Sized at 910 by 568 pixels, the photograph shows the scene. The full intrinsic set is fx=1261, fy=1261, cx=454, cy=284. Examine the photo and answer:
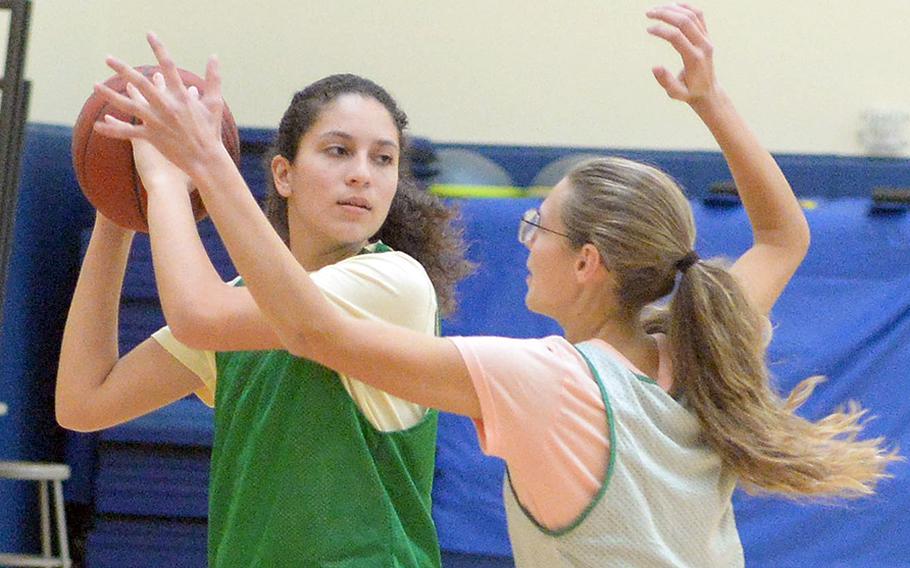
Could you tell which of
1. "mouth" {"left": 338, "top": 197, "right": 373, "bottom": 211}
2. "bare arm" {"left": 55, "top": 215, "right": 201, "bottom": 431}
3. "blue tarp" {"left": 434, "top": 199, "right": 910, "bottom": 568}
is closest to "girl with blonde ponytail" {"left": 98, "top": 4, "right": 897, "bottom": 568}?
"mouth" {"left": 338, "top": 197, "right": 373, "bottom": 211}

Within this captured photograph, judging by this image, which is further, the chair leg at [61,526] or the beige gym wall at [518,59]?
the beige gym wall at [518,59]

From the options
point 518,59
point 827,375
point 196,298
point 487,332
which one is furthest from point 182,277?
point 518,59

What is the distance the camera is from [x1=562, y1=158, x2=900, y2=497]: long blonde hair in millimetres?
1641

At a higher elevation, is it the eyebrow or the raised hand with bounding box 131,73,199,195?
the raised hand with bounding box 131,73,199,195

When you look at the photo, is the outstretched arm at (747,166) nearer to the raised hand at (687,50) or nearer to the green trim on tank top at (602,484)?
the raised hand at (687,50)

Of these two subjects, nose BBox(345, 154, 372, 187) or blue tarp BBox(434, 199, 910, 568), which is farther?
blue tarp BBox(434, 199, 910, 568)

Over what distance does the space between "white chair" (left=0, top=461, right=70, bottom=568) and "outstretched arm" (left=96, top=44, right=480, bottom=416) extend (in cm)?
318

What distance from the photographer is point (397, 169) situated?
194 centimetres

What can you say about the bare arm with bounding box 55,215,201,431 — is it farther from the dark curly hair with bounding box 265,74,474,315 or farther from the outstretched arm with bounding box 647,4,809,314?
the outstretched arm with bounding box 647,4,809,314

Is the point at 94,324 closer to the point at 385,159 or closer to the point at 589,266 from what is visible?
the point at 385,159

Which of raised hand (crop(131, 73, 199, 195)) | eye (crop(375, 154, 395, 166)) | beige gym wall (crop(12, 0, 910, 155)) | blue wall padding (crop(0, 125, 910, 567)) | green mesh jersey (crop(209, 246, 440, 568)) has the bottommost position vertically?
blue wall padding (crop(0, 125, 910, 567))

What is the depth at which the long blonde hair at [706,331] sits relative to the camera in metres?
1.64

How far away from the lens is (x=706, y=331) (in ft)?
5.48

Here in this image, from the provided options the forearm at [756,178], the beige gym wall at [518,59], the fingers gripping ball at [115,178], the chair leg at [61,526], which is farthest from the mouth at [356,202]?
the beige gym wall at [518,59]
